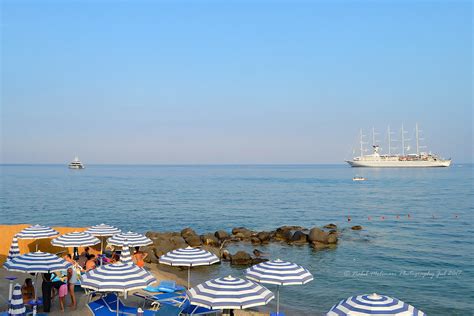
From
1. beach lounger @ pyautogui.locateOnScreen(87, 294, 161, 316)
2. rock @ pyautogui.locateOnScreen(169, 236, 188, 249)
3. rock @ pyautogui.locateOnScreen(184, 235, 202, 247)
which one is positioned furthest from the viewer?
rock @ pyautogui.locateOnScreen(184, 235, 202, 247)

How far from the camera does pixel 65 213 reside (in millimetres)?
51219

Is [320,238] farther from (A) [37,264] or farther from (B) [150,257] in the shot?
(A) [37,264]

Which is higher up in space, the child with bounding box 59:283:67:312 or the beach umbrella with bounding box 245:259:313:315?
the beach umbrella with bounding box 245:259:313:315

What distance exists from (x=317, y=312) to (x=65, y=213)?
41.8 meters

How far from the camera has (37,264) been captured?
12586 mm

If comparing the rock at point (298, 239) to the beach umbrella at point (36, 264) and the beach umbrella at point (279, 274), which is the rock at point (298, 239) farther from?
the beach umbrella at point (36, 264)

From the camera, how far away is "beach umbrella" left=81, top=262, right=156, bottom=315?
11.1 m

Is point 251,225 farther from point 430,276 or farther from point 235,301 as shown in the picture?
point 235,301

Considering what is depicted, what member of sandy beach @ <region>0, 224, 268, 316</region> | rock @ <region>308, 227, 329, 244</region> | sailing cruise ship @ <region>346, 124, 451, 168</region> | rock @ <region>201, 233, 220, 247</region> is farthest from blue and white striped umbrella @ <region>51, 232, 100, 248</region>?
sailing cruise ship @ <region>346, 124, 451, 168</region>

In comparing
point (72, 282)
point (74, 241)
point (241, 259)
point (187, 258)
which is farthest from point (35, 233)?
point (241, 259)

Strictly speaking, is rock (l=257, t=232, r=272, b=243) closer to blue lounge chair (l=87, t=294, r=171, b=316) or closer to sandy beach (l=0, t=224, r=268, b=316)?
sandy beach (l=0, t=224, r=268, b=316)

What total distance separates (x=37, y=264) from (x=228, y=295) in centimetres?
610

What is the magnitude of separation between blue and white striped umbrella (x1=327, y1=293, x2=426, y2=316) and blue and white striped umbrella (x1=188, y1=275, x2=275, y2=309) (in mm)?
1971

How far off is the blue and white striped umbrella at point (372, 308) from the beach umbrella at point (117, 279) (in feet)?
16.7
